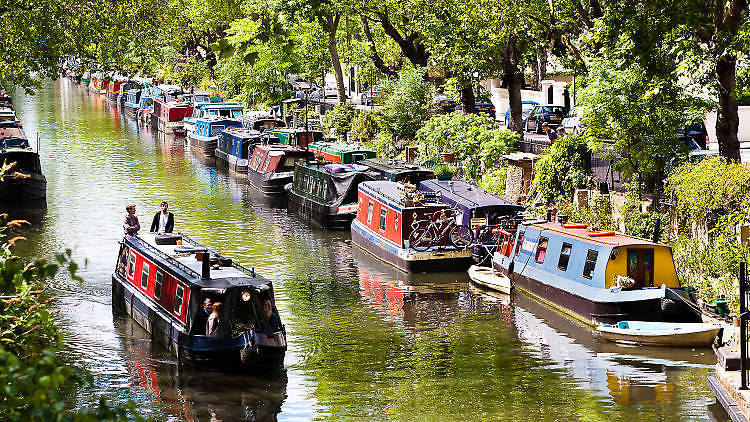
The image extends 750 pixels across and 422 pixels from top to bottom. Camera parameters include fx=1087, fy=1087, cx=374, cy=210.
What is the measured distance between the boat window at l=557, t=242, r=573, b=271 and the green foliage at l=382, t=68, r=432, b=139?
2065 centimetres

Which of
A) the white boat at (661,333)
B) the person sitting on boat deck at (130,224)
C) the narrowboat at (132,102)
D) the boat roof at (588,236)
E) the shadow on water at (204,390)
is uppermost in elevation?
the narrowboat at (132,102)

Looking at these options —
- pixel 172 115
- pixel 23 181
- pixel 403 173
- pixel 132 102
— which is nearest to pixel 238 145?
pixel 23 181

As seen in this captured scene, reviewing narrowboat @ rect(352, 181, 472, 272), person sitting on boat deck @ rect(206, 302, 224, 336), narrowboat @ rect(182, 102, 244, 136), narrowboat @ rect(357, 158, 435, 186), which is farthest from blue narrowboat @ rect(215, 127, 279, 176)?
person sitting on boat deck @ rect(206, 302, 224, 336)

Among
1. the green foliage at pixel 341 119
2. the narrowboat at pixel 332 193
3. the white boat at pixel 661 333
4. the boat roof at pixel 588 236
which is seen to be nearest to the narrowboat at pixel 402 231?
the boat roof at pixel 588 236

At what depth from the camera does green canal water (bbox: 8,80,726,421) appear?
65.3 ft

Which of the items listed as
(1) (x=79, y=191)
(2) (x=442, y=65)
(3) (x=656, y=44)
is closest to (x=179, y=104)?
(1) (x=79, y=191)

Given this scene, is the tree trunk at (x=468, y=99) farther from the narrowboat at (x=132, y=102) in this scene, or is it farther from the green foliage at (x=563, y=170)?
the narrowboat at (x=132, y=102)

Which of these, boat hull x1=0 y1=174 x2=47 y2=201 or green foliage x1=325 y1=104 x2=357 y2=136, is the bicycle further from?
green foliage x1=325 y1=104 x2=357 y2=136

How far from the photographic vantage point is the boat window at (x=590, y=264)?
83.2ft

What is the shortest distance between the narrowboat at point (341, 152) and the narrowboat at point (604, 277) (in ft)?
57.2

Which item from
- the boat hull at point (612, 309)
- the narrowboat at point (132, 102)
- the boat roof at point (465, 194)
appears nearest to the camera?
the boat hull at point (612, 309)

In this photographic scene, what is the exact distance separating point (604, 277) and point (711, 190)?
3.66m

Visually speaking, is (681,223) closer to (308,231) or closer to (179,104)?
(308,231)

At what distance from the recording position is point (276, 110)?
67.6 m
